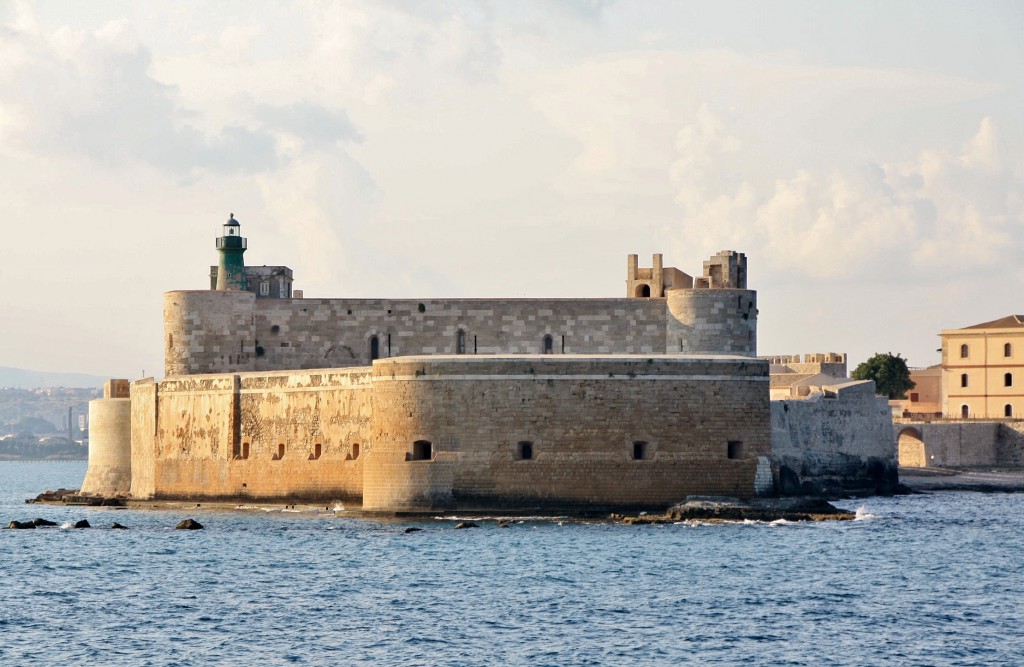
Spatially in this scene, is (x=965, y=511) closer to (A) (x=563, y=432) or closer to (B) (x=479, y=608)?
(A) (x=563, y=432)

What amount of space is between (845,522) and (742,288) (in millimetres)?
10196

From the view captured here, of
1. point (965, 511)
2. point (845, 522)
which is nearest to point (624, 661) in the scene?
point (845, 522)

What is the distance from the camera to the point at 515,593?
1223 inches

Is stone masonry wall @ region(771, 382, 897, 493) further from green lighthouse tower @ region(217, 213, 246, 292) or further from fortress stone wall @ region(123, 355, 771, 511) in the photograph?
green lighthouse tower @ region(217, 213, 246, 292)

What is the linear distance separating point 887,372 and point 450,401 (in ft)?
152

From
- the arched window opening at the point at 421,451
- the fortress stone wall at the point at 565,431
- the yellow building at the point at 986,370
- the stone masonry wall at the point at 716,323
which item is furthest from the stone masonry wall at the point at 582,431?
the yellow building at the point at 986,370

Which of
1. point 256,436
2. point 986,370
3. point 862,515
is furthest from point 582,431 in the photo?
point 986,370

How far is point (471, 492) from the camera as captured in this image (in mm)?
40875

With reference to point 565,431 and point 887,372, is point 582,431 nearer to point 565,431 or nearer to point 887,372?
point 565,431

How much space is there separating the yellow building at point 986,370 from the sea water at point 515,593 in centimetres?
3568

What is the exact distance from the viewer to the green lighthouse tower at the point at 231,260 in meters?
53.5

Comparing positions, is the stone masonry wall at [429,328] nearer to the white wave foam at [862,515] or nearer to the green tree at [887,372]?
the white wave foam at [862,515]

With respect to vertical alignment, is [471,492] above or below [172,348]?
below

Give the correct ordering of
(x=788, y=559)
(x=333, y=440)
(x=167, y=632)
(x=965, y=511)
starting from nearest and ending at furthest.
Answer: (x=167, y=632) → (x=788, y=559) → (x=333, y=440) → (x=965, y=511)
